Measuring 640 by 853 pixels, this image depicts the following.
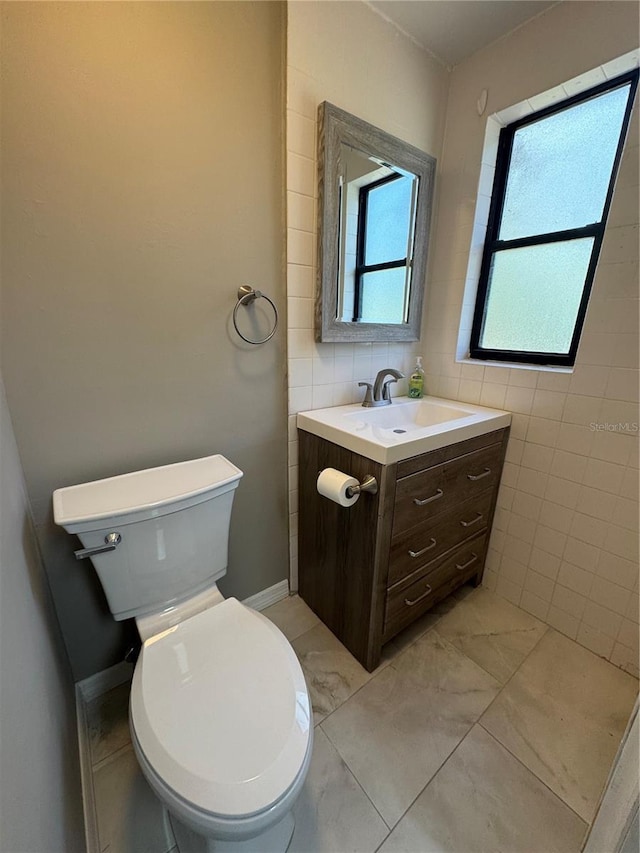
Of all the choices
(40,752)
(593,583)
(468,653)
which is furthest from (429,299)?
(40,752)

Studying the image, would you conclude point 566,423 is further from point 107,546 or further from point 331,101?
point 107,546

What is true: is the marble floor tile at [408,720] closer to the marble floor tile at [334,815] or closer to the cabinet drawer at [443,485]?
the marble floor tile at [334,815]

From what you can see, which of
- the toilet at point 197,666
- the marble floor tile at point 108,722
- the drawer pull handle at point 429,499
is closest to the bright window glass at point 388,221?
the drawer pull handle at point 429,499

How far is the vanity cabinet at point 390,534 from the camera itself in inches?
44.2

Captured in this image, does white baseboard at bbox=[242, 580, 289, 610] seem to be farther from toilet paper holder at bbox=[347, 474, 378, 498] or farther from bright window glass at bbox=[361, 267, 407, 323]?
bright window glass at bbox=[361, 267, 407, 323]

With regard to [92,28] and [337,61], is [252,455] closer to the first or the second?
[92,28]

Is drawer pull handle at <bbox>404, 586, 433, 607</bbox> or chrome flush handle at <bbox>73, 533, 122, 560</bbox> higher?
chrome flush handle at <bbox>73, 533, 122, 560</bbox>

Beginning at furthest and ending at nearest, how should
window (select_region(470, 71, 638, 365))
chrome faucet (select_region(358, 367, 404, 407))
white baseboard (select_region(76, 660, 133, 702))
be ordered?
chrome faucet (select_region(358, 367, 404, 407))
window (select_region(470, 71, 638, 365))
white baseboard (select_region(76, 660, 133, 702))

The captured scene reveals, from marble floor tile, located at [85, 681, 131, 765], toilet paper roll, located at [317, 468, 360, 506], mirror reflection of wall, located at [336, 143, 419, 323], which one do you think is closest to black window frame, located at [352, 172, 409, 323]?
mirror reflection of wall, located at [336, 143, 419, 323]

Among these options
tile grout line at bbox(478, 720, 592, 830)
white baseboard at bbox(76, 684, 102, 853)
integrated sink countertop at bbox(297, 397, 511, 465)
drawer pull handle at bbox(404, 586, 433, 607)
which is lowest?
tile grout line at bbox(478, 720, 592, 830)

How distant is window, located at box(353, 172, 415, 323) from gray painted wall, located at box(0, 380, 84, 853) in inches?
49.3

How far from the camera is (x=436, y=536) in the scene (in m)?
1.31

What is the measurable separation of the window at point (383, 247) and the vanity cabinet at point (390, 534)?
2.15 ft

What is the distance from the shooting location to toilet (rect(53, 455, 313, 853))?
2.14 ft
